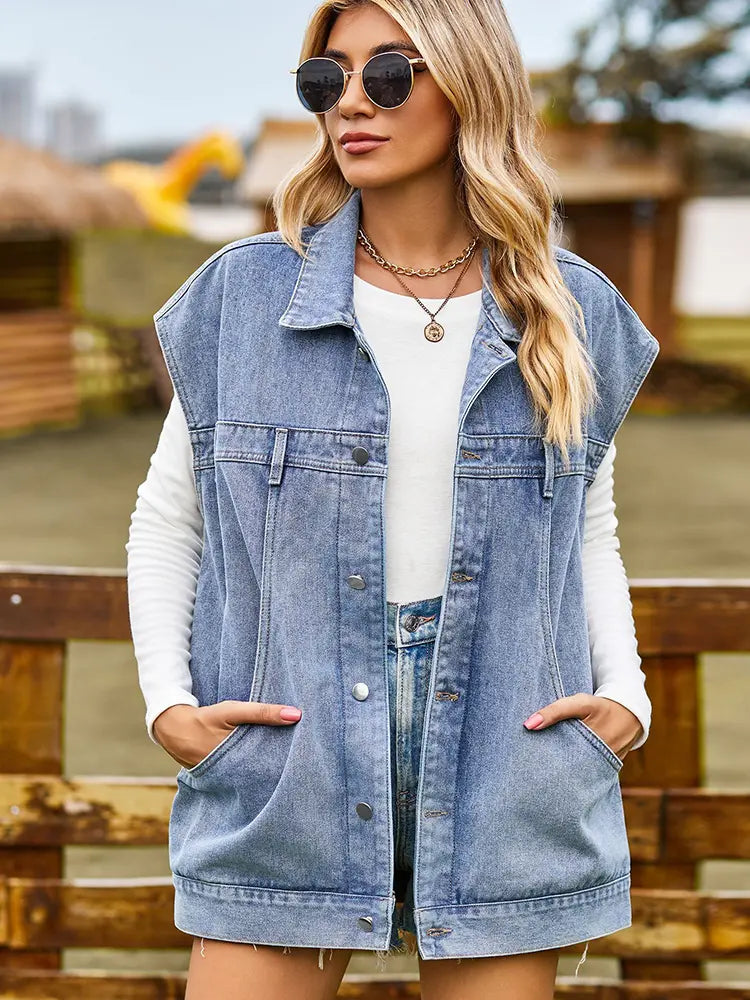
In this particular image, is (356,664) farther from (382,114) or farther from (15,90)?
(15,90)

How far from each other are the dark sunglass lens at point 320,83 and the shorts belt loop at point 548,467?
1.77 feet

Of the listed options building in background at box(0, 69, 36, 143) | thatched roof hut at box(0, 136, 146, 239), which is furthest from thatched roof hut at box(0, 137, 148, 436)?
building in background at box(0, 69, 36, 143)

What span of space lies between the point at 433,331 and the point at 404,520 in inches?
10.0

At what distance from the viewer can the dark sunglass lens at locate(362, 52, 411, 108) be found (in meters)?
1.75

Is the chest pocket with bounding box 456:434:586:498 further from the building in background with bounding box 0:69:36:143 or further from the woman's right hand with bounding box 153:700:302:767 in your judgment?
the building in background with bounding box 0:69:36:143

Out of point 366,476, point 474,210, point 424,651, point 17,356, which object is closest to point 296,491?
point 366,476

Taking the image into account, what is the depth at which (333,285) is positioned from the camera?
5.89 feet

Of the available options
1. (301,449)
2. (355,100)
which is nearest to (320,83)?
(355,100)

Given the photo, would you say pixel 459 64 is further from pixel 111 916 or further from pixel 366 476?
pixel 111 916

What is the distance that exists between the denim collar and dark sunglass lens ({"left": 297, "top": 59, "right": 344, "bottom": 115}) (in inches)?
5.6

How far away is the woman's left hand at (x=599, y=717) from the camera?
1771mm

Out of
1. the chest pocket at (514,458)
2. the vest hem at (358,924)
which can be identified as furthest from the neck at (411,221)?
the vest hem at (358,924)

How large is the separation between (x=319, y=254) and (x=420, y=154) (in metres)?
0.19

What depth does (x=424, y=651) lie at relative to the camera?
5.85 feet
